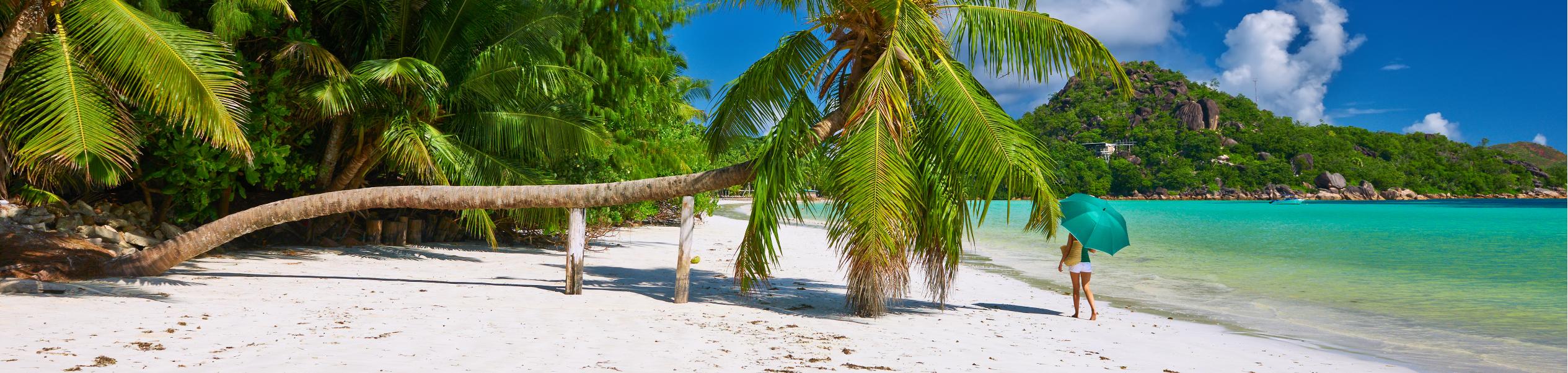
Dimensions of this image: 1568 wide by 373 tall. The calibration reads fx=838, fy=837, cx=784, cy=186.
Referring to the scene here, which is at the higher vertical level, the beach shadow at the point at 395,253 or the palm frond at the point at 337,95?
the palm frond at the point at 337,95

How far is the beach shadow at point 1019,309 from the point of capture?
8406 mm

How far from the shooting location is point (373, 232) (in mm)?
12820

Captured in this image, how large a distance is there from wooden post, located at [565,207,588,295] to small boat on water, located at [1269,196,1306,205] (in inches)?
3932

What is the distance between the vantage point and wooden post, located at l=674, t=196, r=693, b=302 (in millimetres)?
7500

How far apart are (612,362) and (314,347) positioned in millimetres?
1689

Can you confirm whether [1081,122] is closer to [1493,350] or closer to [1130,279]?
[1130,279]

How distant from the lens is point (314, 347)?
4754mm

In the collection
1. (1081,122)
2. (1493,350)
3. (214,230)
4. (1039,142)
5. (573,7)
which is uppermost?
(1081,122)

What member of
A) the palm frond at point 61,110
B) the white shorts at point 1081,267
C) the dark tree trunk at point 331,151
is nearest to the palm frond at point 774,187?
the white shorts at point 1081,267

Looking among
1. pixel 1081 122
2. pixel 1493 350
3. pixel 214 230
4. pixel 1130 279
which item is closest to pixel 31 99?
pixel 214 230

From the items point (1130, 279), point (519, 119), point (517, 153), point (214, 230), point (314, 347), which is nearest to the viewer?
point (314, 347)

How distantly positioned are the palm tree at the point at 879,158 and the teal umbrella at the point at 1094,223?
20.2 inches

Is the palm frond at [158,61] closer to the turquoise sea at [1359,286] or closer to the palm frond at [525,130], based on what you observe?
the palm frond at [525,130]

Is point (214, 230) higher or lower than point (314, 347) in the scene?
higher
